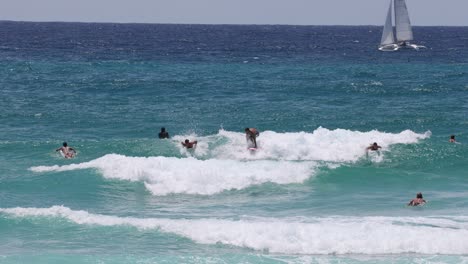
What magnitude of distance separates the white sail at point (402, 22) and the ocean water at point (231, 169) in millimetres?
10569

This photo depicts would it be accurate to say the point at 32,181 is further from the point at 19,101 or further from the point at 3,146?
the point at 19,101

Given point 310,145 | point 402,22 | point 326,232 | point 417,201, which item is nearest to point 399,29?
point 402,22

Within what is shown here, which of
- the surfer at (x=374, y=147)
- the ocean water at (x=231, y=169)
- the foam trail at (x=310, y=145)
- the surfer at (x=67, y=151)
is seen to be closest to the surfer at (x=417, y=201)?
the ocean water at (x=231, y=169)

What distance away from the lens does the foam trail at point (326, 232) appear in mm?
19562

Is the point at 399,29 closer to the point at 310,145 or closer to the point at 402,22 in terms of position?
the point at 402,22

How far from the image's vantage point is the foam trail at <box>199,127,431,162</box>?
31875 mm

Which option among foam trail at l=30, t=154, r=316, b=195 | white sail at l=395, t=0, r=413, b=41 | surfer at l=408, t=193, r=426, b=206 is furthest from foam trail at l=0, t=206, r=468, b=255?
white sail at l=395, t=0, r=413, b=41

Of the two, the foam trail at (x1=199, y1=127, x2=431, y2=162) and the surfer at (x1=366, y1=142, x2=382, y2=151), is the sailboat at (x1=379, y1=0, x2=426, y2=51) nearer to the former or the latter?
the foam trail at (x1=199, y1=127, x2=431, y2=162)

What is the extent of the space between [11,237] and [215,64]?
51.8 m

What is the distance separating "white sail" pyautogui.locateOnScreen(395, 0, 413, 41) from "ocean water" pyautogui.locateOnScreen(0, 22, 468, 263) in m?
10.6

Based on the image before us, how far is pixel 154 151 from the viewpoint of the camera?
32.5 metres

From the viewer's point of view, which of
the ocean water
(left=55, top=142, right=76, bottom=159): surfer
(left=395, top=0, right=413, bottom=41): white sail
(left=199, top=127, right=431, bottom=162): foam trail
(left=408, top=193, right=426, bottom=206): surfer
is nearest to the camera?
the ocean water

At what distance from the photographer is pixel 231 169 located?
28031 millimetres

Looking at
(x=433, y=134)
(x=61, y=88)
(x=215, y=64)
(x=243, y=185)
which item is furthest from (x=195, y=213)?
(x=215, y=64)
